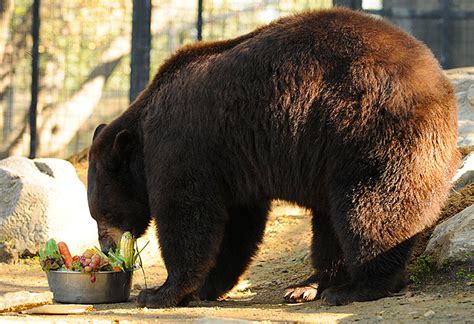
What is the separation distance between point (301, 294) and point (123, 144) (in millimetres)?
2102

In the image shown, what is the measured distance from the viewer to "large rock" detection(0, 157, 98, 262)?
10977 mm

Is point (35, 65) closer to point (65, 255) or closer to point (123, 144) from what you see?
point (123, 144)

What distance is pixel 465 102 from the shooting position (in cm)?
1155

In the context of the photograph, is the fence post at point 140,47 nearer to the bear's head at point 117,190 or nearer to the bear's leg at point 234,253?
the bear's head at point 117,190

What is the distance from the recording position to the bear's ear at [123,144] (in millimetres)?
8266

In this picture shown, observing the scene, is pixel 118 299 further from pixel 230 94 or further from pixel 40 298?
pixel 230 94

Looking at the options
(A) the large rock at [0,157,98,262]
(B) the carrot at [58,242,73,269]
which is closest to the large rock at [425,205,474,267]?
(B) the carrot at [58,242,73,269]

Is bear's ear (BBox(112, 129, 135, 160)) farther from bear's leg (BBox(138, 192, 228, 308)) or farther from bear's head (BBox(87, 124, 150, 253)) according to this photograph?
bear's leg (BBox(138, 192, 228, 308))

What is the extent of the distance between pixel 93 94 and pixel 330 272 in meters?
8.12

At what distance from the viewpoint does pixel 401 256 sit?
7035 mm

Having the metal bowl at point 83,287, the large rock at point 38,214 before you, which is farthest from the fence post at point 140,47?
the metal bowl at point 83,287

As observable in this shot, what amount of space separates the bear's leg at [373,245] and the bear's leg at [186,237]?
1110 mm

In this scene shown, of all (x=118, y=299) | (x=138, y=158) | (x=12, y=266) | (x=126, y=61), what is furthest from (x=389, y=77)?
(x=126, y=61)

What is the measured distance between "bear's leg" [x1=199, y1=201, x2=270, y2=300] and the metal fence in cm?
701
